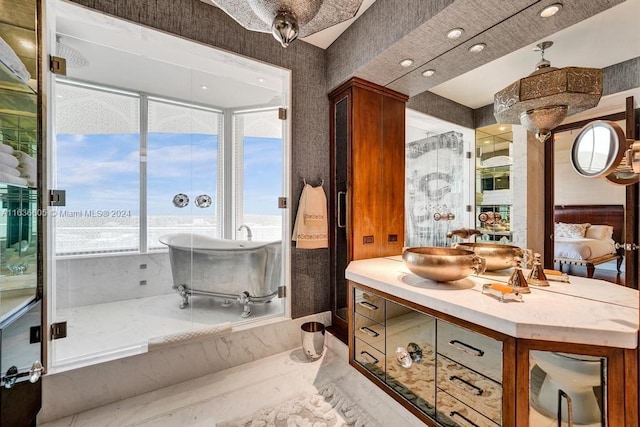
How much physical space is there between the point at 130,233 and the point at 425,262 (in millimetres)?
3012

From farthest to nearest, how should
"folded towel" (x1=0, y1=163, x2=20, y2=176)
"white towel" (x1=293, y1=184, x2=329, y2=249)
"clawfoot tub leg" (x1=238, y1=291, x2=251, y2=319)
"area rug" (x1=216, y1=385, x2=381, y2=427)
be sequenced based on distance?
"clawfoot tub leg" (x1=238, y1=291, x2=251, y2=319) → "white towel" (x1=293, y1=184, x2=329, y2=249) → "area rug" (x1=216, y1=385, x2=381, y2=427) → "folded towel" (x1=0, y1=163, x2=20, y2=176)

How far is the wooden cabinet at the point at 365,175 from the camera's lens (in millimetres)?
2133

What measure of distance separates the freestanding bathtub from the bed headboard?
6.35 ft

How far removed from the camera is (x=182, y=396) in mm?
1667

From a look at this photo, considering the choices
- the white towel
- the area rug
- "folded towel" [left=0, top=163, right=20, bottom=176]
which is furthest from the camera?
the white towel

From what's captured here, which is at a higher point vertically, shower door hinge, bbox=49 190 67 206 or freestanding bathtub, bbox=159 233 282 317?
shower door hinge, bbox=49 190 67 206

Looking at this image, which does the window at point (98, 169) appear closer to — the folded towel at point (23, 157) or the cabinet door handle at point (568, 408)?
the folded towel at point (23, 157)

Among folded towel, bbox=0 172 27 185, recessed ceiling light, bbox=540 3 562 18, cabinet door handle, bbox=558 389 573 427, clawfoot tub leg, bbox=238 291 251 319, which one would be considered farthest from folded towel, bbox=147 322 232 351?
recessed ceiling light, bbox=540 3 562 18

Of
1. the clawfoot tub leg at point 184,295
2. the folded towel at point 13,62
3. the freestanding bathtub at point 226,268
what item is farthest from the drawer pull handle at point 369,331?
the folded towel at point 13,62

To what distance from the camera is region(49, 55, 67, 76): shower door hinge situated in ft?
4.99

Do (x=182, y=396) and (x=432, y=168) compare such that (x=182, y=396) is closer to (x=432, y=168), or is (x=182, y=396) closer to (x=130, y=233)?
(x=130, y=233)

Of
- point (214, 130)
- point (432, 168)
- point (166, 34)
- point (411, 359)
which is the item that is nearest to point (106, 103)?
point (214, 130)

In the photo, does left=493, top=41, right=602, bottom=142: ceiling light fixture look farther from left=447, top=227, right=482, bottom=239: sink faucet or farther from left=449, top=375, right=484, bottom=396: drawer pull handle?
left=449, top=375, right=484, bottom=396: drawer pull handle

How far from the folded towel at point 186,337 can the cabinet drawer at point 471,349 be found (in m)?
1.49
